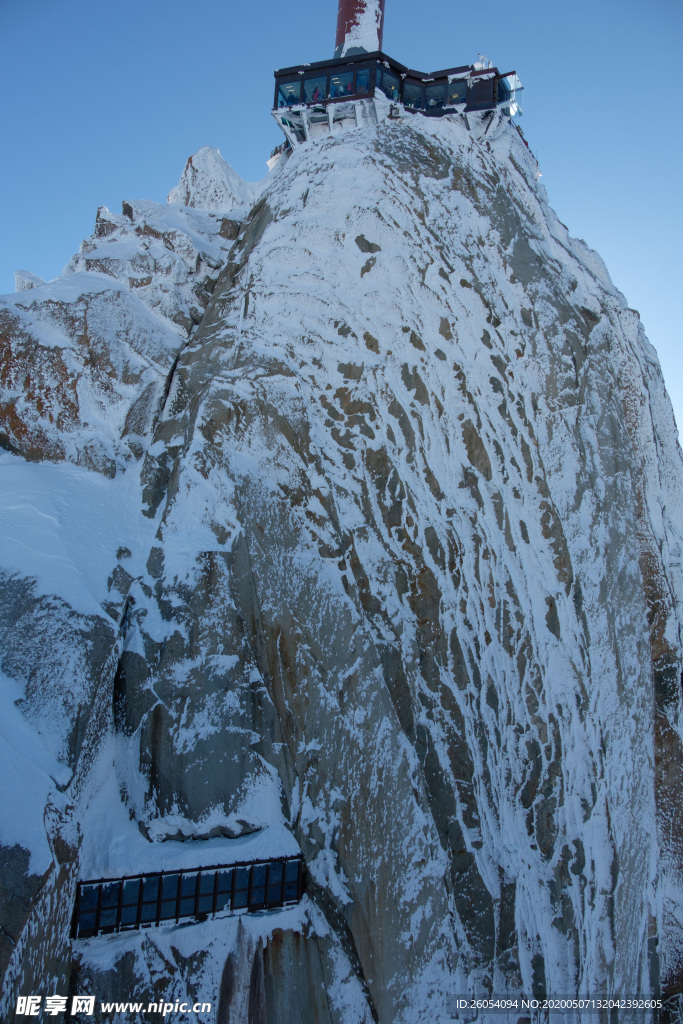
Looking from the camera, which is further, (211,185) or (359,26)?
(211,185)

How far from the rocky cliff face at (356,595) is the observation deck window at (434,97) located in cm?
213

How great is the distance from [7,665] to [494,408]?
47.1ft

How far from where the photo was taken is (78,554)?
50.9 ft

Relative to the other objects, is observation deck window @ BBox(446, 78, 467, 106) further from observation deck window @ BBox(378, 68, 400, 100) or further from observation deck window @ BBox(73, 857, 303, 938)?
observation deck window @ BBox(73, 857, 303, 938)

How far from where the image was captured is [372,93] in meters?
23.2

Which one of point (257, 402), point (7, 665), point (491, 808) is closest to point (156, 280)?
point (257, 402)

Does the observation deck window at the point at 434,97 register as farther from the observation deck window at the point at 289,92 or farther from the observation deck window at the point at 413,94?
the observation deck window at the point at 289,92

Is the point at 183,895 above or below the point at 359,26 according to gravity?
Result: below

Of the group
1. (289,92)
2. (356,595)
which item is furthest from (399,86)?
(356,595)

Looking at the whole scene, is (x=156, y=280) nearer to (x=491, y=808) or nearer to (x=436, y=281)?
(x=436, y=281)

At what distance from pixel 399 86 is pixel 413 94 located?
627mm

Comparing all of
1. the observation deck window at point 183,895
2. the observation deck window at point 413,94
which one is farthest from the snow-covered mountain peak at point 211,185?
the observation deck window at point 183,895

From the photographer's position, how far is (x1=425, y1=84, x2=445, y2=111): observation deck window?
78.1 feet

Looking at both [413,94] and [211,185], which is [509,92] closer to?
[413,94]
